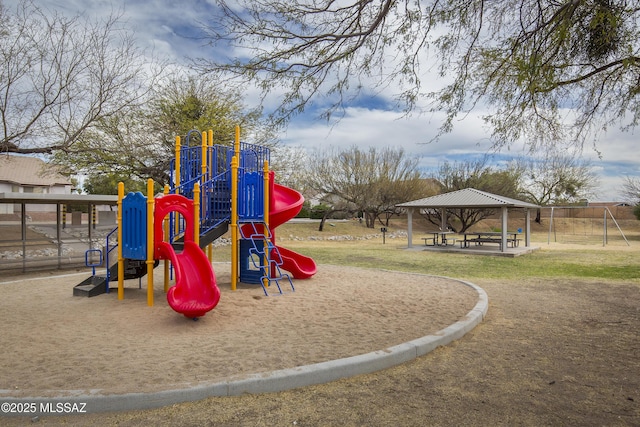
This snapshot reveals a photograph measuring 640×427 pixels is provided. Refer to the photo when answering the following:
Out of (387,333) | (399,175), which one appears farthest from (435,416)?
(399,175)

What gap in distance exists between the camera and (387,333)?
5.54m

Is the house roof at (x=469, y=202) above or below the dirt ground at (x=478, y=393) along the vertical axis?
above

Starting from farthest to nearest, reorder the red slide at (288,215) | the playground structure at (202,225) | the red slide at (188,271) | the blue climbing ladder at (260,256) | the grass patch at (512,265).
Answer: the grass patch at (512,265) < the red slide at (288,215) < the blue climbing ladder at (260,256) < the playground structure at (202,225) < the red slide at (188,271)

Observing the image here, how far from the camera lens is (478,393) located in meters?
3.83

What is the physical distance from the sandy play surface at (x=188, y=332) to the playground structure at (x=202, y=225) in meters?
0.41

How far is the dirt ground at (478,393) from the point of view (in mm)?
3303

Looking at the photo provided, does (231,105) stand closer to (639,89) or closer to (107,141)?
(107,141)

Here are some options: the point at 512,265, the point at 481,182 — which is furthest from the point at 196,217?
the point at 481,182

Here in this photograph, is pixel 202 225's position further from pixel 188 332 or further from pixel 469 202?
pixel 469 202

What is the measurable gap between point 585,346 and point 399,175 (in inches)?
1347

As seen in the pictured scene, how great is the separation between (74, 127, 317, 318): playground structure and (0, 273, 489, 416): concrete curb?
2.33 metres

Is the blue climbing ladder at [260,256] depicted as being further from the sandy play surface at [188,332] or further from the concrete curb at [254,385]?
the concrete curb at [254,385]

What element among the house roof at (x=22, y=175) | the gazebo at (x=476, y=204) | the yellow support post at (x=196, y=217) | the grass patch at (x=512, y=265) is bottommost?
the grass patch at (x=512, y=265)

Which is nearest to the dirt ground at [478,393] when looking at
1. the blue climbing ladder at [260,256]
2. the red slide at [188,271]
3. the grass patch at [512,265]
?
the red slide at [188,271]
